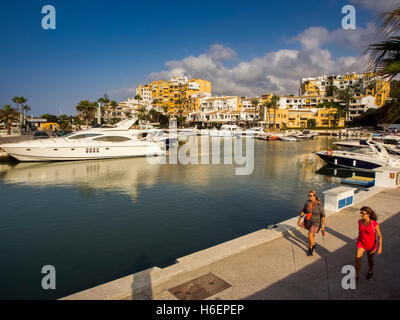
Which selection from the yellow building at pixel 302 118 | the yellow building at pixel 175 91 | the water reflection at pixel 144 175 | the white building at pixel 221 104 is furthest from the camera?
the yellow building at pixel 175 91

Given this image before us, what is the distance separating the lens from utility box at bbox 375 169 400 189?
13.8m

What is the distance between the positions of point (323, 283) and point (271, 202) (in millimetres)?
10516

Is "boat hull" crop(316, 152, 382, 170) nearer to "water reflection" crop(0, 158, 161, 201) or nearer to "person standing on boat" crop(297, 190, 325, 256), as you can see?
"water reflection" crop(0, 158, 161, 201)

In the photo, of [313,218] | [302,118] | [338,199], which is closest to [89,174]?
[338,199]

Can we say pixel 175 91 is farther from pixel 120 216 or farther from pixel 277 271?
pixel 277 271

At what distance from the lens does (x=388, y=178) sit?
1388 cm

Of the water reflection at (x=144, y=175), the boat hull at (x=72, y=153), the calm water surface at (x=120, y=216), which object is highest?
the boat hull at (x=72, y=153)

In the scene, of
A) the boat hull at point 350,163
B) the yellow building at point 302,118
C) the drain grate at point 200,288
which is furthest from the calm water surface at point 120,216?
the yellow building at point 302,118

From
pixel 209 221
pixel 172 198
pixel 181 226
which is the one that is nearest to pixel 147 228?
pixel 181 226

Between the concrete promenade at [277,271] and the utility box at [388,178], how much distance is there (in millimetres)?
6350

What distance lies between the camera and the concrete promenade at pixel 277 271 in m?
5.36

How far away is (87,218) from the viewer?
14.0 metres

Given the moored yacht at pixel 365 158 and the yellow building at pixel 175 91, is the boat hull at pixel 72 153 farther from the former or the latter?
the yellow building at pixel 175 91
